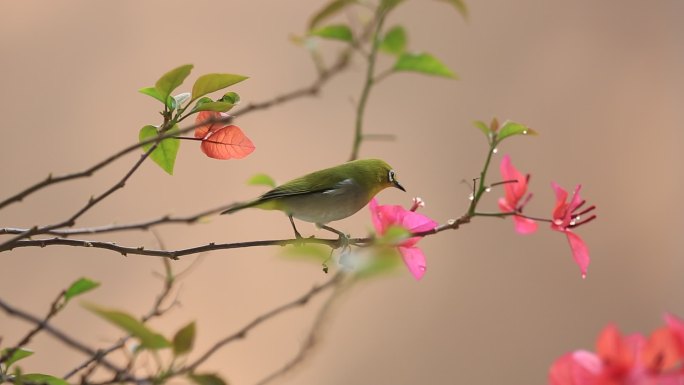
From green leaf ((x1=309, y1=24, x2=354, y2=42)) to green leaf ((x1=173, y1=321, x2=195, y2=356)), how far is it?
16.8 inches

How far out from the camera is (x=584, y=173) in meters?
2.06

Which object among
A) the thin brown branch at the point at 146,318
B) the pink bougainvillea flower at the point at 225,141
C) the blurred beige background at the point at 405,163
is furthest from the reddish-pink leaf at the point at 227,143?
the blurred beige background at the point at 405,163

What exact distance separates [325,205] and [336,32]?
0.17 meters

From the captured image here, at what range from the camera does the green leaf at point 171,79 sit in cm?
41

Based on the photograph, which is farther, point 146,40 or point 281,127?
point 281,127

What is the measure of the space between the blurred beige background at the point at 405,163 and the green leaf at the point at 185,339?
129cm

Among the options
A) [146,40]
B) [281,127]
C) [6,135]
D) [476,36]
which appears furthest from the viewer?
[476,36]

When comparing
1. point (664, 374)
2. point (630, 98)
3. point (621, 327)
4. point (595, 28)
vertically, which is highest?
point (595, 28)

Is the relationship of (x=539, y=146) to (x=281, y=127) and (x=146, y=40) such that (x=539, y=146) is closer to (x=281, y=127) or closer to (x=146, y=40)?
(x=281, y=127)

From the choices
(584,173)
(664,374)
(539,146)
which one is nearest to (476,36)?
(539,146)

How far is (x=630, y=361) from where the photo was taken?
281 millimetres

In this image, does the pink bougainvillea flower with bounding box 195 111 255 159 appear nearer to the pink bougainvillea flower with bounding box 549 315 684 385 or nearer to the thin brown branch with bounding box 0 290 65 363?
the thin brown branch with bounding box 0 290 65 363

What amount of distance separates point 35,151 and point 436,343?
1.11 metres

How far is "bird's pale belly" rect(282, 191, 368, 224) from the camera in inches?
25.9
